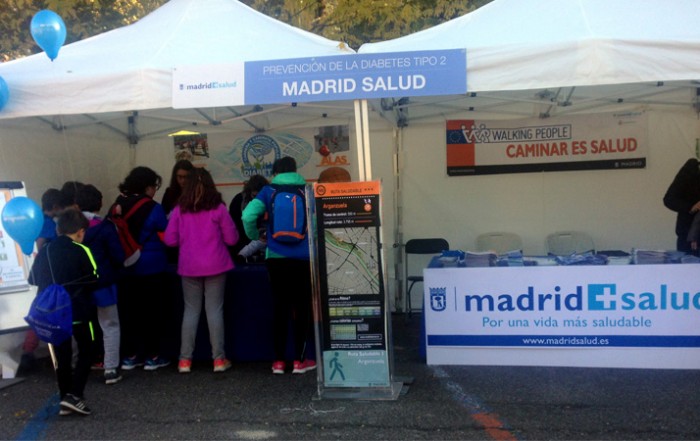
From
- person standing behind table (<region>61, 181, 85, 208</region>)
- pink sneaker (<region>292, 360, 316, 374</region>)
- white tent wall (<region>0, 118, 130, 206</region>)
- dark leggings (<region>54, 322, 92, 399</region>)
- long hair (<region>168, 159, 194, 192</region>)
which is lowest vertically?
pink sneaker (<region>292, 360, 316, 374</region>)

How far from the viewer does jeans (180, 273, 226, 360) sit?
484 centimetres

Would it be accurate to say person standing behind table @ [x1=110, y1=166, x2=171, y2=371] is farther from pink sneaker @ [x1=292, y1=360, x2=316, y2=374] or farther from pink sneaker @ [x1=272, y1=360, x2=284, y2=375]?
pink sneaker @ [x1=292, y1=360, x2=316, y2=374]

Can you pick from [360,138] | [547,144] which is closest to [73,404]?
[360,138]

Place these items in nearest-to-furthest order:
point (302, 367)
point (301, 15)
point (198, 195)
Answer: point (198, 195) < point (302, 367) < point (301, 15)

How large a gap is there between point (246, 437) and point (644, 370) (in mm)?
2903

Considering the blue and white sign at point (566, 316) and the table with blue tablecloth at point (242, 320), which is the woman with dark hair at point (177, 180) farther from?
the blue and white sign at point (566, 316)

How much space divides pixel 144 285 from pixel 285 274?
1196 millimetres

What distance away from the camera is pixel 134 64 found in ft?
14.5

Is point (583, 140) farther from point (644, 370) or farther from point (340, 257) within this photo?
point (340, 257)

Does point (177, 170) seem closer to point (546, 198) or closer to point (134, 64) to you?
point (134, 64)

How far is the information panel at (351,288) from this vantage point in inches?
164

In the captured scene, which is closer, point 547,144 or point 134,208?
point 134,208

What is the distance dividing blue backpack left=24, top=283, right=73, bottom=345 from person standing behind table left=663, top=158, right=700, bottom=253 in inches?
199

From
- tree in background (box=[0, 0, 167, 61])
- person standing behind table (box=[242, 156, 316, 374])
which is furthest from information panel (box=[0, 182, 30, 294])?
tree in background (box=[0, 0, 167, 61])
